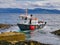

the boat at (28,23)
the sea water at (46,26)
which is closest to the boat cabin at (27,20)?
the boat at (28,23)

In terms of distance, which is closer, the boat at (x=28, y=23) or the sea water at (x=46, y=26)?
the sea water at (x=46, y=26)

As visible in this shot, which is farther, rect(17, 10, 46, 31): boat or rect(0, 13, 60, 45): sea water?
rect(17, 10, 46, 31): boat

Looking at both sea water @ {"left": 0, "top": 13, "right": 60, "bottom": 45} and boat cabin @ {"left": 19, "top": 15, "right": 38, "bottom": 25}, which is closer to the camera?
sea water @ {"left": 0, "top": 13, "right": 60, "bottom": 45}

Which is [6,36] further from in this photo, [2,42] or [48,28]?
[48,28]

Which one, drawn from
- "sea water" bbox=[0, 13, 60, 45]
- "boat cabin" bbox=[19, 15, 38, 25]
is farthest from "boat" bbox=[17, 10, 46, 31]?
"sea water" bbox=[0, 13, 60, 45]

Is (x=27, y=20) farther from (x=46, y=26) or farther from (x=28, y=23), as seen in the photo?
(x=46, y=26)

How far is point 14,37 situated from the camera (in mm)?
9188


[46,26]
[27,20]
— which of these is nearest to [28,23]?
[27,20]

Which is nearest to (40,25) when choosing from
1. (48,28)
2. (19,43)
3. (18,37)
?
(48,28)

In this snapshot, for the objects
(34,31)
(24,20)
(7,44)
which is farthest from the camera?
(24,20)

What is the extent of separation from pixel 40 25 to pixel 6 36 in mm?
7541

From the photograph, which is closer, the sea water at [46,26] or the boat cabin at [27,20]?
the sea water at [46,26]

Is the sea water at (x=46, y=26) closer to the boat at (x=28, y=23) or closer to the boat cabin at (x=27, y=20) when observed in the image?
the boat at (x=28, y=23)

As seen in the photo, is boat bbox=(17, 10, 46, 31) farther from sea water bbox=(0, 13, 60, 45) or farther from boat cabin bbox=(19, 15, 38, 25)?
sea water bbox=(0, 13, 60, 45)
